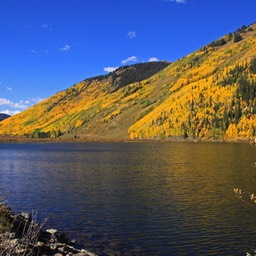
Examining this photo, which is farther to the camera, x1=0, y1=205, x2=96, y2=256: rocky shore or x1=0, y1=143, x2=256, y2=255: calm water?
x1=0, y1=143, x2=256, y2=255: calm water

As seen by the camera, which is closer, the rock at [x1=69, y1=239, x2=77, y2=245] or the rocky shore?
the rocky shore

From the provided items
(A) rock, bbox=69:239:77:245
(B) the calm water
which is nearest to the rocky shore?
(A) rock, bbox=69:239:77:245

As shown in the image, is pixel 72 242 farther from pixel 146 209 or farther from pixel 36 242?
pixel 146 209

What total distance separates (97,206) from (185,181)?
16.9 meters

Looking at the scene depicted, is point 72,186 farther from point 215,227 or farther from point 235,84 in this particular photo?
point 235,84

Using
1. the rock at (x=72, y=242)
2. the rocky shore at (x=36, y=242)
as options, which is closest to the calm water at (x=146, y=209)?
the rock at (x=72, y=242)

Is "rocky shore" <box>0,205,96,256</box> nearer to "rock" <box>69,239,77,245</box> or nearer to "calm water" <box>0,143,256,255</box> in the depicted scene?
"rock" <box>69,239,77,245</box>

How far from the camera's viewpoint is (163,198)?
35.2 metres

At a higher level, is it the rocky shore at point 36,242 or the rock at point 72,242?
the rocky shore at point 36,242

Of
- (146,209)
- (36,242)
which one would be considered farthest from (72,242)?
(146,209)

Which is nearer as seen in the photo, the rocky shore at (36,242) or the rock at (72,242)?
the rocky shore at (36,242)

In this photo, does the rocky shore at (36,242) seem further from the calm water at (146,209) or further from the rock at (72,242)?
the calm water at (146,209)

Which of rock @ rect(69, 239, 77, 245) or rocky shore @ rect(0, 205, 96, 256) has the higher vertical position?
rocky shore @ rect(0, 205, 96, 256)

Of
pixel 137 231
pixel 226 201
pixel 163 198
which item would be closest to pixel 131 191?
pixel 163 198
